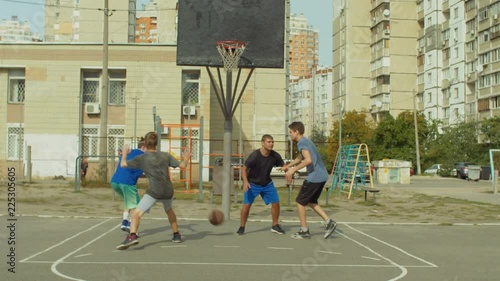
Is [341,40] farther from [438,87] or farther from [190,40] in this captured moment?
[190,40]

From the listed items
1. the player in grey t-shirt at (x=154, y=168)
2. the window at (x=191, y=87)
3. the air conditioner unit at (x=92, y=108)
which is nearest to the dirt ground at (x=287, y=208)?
the player in grey t-shirt at (x=154, y=168)

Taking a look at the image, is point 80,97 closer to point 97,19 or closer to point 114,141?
point 114,141

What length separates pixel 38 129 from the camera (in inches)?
1604

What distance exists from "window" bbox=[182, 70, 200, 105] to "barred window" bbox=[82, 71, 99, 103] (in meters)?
5.67

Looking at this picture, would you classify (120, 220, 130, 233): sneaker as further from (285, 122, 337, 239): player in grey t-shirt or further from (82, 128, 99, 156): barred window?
(82, 128, 99, 156): barred window

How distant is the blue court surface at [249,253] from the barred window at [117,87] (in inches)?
1116

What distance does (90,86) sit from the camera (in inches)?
1658

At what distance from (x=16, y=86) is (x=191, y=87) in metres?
11.4

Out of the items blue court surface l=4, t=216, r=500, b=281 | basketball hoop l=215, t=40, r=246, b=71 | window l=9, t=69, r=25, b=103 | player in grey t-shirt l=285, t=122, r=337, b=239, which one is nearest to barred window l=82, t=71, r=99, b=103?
window l=9, t=69, r=25, b=103

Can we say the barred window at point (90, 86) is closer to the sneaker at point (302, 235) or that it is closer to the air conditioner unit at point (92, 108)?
the air conditioner unit at point (92, 108)

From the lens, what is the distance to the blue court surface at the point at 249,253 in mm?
8039

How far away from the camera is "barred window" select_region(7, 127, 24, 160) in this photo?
4038 cm

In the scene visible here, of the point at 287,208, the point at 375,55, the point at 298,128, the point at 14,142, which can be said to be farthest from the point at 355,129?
the point at 298,128

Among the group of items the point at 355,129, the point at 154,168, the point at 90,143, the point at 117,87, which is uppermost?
the point at 117,87
